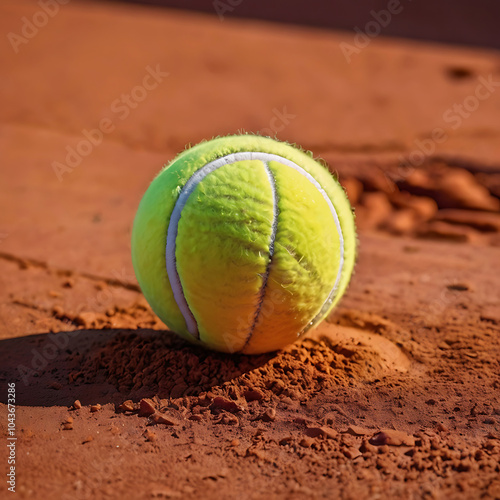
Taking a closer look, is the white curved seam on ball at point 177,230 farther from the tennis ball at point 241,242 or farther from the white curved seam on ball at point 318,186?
the white curved seam on ball at point 318,186

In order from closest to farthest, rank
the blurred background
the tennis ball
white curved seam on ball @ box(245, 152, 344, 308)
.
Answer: the tennis ball, white curved seam on ball @ box(245, 152, 344, 308), the blurred background

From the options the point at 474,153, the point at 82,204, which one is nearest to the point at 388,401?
the point at 82,204

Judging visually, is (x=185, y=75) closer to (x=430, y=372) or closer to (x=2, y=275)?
(x=2, y=275)

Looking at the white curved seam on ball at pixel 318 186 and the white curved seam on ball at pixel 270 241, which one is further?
the white curved seam on ball at pixel 318 186

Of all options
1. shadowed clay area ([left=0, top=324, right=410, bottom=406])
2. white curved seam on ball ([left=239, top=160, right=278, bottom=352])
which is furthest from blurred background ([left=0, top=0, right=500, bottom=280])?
shadowed clay area ([left=0, top=324, right=410, bottom=406])

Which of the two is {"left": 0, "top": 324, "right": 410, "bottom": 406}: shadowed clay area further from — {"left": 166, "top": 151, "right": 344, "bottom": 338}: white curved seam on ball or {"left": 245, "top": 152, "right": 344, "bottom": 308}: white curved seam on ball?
{"left": 245, "top": 152, "right": 344, "bottom": 308}: white curved seam on ball

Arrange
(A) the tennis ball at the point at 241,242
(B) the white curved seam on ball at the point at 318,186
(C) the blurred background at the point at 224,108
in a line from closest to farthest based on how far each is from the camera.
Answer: (A) the tennis ball at the point at 241,242 → (B) the white curved seam on ball at the point at 318,186 → (C) the blurred background at the point at 224,108

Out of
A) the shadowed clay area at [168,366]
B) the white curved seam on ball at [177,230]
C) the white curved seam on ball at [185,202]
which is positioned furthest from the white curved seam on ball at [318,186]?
the shadowed clay area at [168,366]
